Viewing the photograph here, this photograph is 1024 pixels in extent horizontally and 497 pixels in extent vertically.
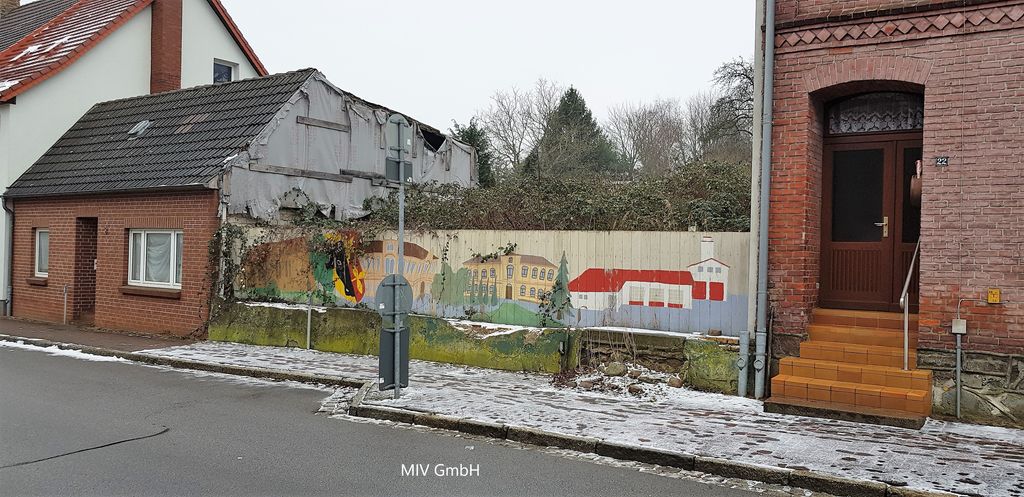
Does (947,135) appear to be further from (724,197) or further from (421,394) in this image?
(421,394)

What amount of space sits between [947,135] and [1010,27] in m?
1.29

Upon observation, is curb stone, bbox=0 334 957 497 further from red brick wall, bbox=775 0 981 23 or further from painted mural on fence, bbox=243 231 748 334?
red brick wall, bbox=775 0 981 23

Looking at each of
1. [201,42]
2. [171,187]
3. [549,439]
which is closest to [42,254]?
[171,187]

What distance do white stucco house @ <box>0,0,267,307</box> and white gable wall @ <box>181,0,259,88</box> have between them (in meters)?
0.03

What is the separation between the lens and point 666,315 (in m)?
10.7

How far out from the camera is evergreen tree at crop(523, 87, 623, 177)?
3641 cm

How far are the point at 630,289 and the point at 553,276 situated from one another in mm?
1227

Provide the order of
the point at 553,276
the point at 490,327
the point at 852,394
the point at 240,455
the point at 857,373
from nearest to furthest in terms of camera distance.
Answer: the point at 240,455, the point at 852,394, the point at 857,373, the point at 553,276, the point at 490,327

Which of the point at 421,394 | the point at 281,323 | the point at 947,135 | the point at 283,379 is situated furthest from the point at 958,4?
the point at 281,323

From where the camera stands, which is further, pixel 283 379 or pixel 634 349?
pixel 283 379

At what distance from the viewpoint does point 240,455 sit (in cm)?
700

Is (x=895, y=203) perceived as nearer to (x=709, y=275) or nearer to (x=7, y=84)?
(x=709, y=275)

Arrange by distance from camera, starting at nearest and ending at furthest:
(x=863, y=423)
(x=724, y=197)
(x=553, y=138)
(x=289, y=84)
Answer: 1. (x=863, y=423)
2. (x=724, y=197)
3. (x=289, y=84)
4. (x=553, y=138)

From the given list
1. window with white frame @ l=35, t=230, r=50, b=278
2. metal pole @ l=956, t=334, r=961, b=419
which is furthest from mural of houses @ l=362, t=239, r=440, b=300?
window with white frame @ l=35, t=230, r=50, b=278
